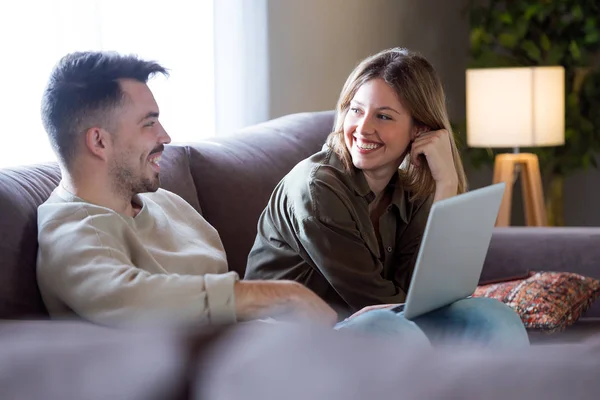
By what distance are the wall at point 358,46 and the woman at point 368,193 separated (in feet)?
4.36

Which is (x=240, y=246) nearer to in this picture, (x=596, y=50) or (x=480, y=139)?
(x=480, y=139)

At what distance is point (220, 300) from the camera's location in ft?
4.22

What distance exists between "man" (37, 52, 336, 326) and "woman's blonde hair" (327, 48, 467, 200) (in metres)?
0.41

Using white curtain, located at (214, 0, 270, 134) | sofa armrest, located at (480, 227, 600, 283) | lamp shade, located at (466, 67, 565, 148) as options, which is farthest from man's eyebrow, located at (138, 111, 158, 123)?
lamp shade, located at (466, 67, 565, 148)

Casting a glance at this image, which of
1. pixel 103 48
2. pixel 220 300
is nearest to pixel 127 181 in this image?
pixel 220 300

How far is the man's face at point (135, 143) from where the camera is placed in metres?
1.49

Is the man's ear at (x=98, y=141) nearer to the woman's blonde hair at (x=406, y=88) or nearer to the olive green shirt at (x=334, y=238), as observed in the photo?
the olive green shirt at (x=334, y=238)

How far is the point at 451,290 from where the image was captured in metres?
1.52

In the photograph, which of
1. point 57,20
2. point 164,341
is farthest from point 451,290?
point 57,20

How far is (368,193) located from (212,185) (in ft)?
1.34

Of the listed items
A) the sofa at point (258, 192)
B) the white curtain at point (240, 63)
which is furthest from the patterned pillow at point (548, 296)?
the white curtain at point (240, 63)

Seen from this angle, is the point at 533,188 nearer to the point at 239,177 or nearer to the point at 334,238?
the point at 239,177

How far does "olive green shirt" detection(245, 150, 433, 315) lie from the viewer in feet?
5.75

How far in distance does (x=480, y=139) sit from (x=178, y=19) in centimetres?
144
